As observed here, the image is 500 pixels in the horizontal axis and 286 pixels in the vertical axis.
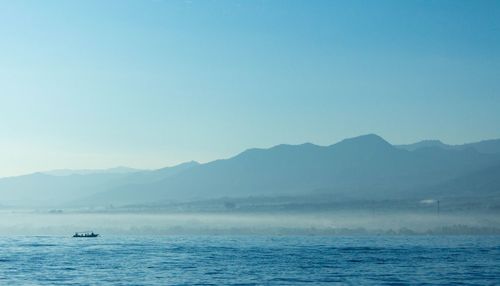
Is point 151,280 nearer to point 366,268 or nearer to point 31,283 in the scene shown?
point 31,283

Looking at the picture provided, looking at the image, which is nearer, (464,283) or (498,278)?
(464,283)

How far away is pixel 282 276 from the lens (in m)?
158

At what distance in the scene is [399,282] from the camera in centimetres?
14238

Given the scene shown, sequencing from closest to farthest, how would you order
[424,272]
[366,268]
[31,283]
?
[31,283], [424,272], [366,268]

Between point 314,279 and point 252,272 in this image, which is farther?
point 252,272

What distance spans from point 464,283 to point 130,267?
81967 mm

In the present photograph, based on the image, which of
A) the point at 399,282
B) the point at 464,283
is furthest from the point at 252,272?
the point at 464,283

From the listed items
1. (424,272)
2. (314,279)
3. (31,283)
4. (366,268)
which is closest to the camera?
(31,283)

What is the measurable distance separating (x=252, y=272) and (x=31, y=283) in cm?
5111

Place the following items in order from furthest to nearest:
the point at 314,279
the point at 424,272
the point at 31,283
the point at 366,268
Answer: the point at 366,268
the point at 424,272
the point at 314,279
the point at 31,283

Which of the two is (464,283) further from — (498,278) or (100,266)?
(100,266)

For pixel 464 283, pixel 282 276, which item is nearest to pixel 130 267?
pixel 282 276

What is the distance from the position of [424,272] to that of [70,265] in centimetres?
8952

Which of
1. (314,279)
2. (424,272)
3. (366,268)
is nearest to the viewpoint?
(314,279)
